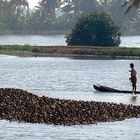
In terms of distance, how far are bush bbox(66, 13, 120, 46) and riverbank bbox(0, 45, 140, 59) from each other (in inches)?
151

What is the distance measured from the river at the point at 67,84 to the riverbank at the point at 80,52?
5.52m

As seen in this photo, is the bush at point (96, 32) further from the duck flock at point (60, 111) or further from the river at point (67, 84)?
the duck flock at point (60, 111)

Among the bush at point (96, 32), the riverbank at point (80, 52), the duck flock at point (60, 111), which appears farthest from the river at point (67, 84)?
the bush at point (96, 32)

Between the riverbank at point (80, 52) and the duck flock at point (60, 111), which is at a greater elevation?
the duck flock at point (60, 111)

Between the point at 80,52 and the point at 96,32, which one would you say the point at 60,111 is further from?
the point at 96,32

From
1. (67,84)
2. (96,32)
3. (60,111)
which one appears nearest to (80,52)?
(96,32)

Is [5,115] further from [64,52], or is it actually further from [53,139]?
[64,52]

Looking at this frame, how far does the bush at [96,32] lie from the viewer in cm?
11969

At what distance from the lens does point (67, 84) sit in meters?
67.4

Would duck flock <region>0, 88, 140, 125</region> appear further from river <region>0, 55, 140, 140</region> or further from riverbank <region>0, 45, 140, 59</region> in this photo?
riverbank <region>0, 45, 140, 59</region>

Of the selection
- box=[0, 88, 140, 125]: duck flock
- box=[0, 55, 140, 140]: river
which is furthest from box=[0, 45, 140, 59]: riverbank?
box=[0, 88, 140, 125]: duck flock

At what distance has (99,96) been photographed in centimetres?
5397

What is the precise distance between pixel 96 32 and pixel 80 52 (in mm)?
5812

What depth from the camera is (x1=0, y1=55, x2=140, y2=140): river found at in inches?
1516
